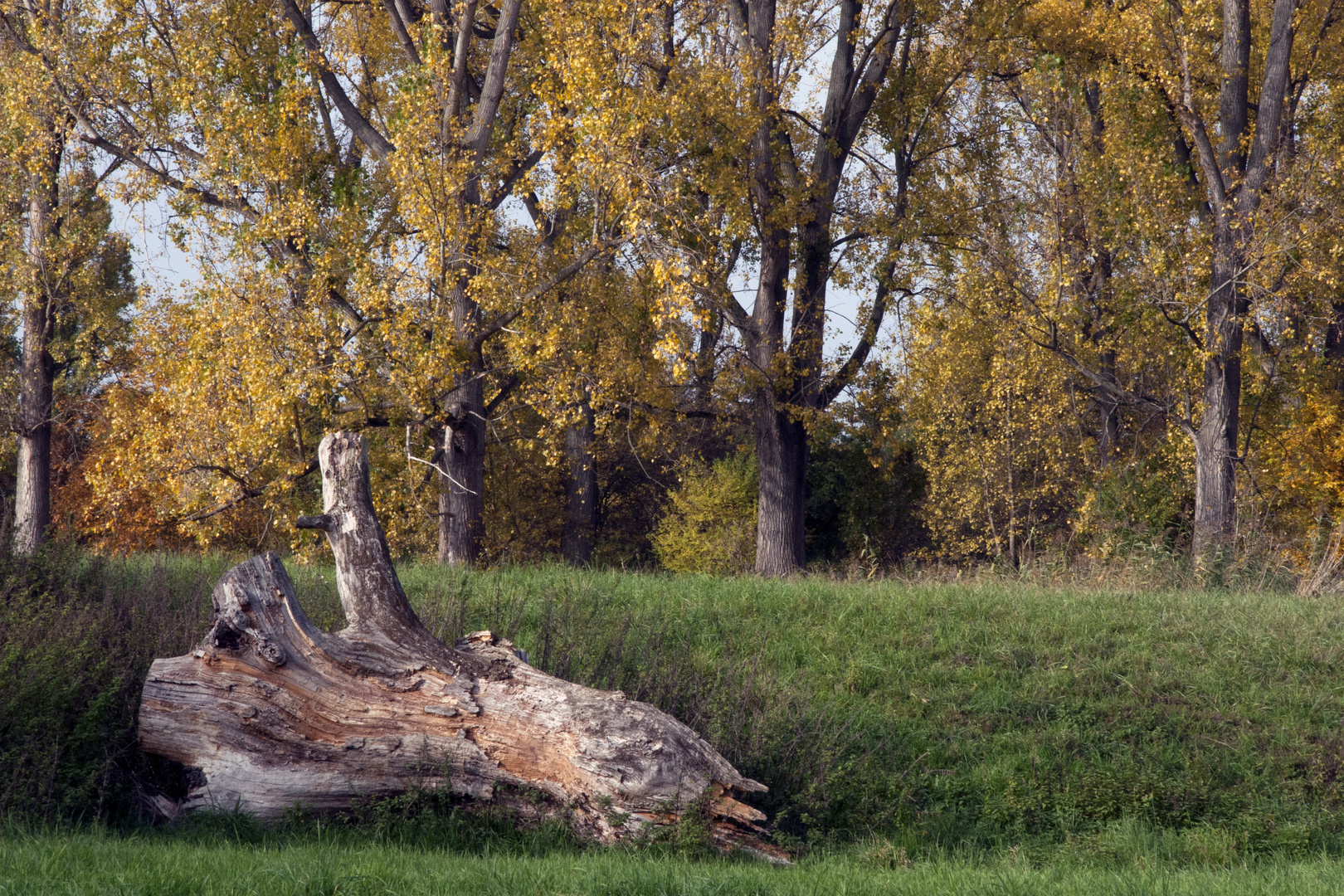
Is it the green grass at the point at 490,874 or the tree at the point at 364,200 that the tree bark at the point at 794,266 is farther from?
the green grass at the point at 490,874

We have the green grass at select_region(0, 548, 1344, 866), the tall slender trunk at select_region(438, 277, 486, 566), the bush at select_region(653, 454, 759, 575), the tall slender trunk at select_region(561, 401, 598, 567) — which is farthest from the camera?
the bush at select_region(653, 454, 759, 575)

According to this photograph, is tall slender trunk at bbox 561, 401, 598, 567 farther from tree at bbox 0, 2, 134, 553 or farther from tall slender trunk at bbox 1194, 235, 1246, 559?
tall slender trunk at bbox 1194, 235, 1246, 559

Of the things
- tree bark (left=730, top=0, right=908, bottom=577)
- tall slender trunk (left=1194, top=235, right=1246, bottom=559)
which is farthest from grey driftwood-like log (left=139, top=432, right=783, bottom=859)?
tall slender trunk (left=1194, top=235, right=1246, bottom=559)

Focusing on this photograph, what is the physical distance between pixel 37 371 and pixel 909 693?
66.4 ft

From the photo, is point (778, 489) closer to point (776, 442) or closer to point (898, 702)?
point (776, 442)

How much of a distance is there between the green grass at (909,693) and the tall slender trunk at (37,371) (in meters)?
11.8

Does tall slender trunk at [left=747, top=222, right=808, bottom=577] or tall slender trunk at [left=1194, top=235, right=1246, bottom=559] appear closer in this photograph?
tall slender trunk at [left=1194, top=235, right=1246, bottom=559]

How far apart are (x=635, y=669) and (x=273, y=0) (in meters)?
12.4

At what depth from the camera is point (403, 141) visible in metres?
13.0

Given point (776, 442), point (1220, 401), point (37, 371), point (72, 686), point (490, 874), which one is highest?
point (37, 371)

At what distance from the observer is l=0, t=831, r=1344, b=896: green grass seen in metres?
4.77

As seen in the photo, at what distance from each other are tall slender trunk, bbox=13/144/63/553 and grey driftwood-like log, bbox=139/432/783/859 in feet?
53.9

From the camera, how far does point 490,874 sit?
510cm

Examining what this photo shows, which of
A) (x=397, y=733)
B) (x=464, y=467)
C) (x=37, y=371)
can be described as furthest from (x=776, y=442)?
(x=37, y=371)
